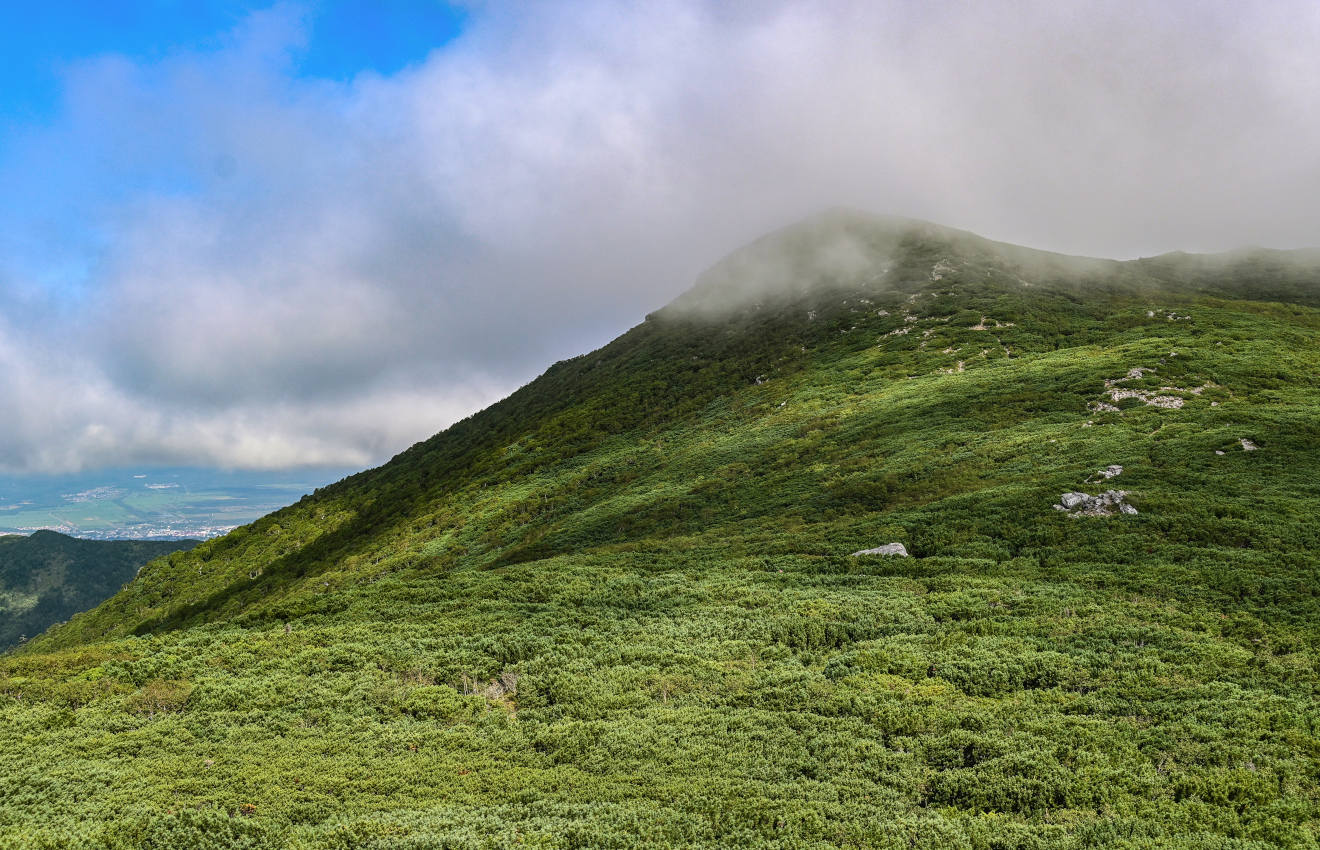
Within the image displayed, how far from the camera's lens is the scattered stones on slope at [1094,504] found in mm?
28469

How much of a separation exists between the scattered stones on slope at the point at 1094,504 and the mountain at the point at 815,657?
0.15 meters

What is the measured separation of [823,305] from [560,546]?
6119 centimetres

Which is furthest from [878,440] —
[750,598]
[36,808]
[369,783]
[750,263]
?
[750,263]

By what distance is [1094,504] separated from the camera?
1149 inches

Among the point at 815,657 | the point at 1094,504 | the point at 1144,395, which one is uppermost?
the point at 1144,395

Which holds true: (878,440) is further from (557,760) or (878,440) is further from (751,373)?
(557,760)

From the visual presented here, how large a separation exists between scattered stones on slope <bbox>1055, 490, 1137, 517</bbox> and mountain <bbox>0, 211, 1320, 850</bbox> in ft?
0.50

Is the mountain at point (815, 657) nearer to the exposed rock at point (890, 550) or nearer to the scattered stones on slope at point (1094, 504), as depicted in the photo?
the scattered stones on slope at point (1094, 504)

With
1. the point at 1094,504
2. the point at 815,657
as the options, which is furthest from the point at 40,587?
the point at 1094,504

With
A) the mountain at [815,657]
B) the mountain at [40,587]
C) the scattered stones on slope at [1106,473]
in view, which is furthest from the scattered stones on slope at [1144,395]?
the mountain at [40,587]

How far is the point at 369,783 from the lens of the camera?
1450cm

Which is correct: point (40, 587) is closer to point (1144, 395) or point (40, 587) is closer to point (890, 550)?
point (890, 550)

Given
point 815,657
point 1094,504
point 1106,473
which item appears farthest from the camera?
point 1106,473

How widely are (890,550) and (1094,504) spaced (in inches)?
387
